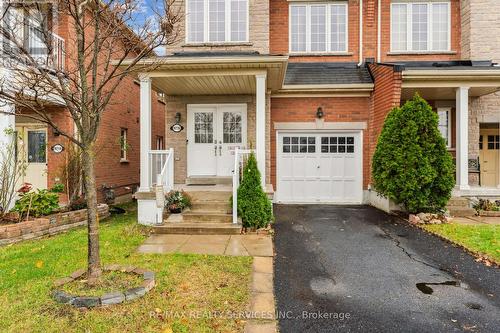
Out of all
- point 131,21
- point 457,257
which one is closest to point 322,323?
point 457,257

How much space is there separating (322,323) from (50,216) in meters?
6.70

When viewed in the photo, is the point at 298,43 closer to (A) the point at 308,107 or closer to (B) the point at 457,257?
(A) the point at 308,107

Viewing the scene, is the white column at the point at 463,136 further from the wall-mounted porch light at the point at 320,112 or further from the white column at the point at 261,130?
the white column at the point at 261,130

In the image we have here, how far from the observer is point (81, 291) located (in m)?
3.62

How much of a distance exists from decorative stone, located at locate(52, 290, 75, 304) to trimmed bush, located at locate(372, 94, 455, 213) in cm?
729

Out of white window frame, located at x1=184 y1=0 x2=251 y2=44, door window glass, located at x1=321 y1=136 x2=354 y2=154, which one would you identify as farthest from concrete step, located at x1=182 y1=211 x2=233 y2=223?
white window frame, located at x1=184 y1=0 x2=251 y2=44

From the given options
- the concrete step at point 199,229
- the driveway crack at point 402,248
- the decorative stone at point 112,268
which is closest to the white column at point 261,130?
the concrete step at point 199,229

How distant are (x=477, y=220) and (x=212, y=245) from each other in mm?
6642

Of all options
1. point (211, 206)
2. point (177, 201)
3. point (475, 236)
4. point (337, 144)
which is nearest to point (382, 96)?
point (337, 144)

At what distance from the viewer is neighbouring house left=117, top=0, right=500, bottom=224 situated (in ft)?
30.7

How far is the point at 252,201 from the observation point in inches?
271

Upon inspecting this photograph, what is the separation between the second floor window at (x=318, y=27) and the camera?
11.4 metres

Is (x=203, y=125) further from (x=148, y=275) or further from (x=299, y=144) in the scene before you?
(x=148, y=275)

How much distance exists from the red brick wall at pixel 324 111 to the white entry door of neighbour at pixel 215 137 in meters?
1.33
